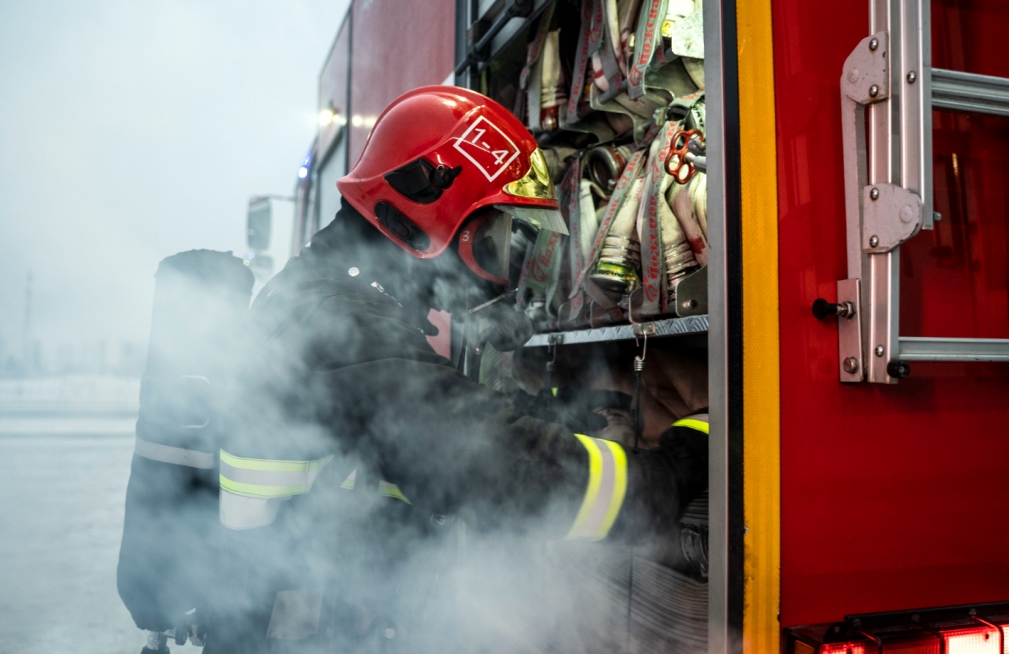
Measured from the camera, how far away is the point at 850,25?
44.8 inches

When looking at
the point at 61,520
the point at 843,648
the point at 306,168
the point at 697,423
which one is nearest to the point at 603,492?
the point at 697,423

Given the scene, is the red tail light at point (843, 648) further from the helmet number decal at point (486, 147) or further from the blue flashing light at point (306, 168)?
the blue flashing light at point (306, 168)

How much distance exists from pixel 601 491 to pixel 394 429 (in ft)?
1.41

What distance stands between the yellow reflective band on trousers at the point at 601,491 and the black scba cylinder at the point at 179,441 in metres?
0.92

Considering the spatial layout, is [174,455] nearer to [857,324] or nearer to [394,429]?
[394,429]

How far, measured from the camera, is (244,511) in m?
1.41

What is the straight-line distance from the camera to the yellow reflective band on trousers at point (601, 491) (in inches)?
51.2

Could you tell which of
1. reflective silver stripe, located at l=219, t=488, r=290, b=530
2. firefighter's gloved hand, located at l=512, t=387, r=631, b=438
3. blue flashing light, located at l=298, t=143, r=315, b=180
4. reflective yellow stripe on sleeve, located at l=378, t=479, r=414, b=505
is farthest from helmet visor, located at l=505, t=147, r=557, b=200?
blue flashing light, located at l=298, t=143, r=315, b=180

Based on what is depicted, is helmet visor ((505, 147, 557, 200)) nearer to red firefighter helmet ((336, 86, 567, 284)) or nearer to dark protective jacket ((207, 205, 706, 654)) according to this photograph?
red firefighter helmet ((336, 86, 567, 284))

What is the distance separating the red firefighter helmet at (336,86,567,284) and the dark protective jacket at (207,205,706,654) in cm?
28

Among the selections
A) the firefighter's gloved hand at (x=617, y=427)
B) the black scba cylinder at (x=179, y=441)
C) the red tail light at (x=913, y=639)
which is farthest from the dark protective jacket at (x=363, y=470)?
the firefighter's gloved hand at (x=617, y=427)

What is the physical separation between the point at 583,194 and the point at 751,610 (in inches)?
65.0

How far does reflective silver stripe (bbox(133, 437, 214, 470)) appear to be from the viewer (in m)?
1.66

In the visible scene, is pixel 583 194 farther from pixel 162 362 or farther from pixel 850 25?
pixel 162 362
